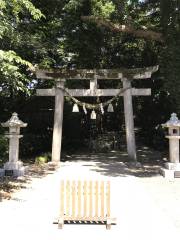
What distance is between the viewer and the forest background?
697 inches

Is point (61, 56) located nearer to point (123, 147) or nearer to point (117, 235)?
point (123, 147)

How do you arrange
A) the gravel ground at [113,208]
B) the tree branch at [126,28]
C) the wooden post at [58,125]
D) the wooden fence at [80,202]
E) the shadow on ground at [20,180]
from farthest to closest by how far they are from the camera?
the tree branch at [126,28] < the wooden post at [58,125] < the shadow on ground at [20,180] < the wooden fence at [80,202] < the gravel ground at [113,208]

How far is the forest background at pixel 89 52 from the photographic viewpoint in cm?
1770

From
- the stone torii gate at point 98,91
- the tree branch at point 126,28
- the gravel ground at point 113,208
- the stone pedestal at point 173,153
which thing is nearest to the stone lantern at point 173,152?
the stone pedestal at point 173,153

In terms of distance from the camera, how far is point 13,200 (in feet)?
30.7

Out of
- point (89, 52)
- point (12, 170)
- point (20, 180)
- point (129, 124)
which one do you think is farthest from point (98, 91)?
point (20, 180)

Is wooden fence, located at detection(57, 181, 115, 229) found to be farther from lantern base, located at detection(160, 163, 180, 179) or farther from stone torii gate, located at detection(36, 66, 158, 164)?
stone torii gate, located at detection(36, 66, 158, 164)

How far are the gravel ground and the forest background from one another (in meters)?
4.60

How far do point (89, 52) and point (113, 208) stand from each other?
14.1 m

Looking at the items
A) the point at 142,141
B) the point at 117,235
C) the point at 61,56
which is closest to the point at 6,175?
the point at 117,235

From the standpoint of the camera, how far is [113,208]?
338 inches

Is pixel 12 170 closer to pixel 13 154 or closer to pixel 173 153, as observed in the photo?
pixel 13 154

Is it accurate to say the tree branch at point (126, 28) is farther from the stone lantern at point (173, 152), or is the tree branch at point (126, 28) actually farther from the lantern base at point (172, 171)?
the lantern base at point (172, 171)

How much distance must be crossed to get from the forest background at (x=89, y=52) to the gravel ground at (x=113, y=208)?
4601 mm
